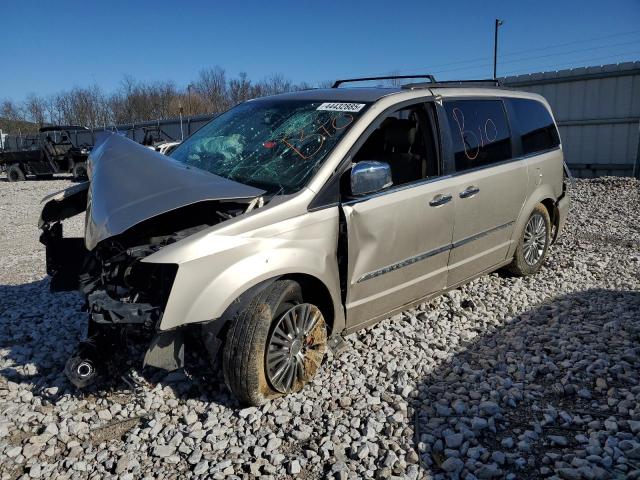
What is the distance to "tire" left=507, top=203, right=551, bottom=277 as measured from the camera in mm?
5215

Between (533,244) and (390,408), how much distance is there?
3131mm

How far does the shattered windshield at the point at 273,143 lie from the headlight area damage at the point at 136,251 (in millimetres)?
344

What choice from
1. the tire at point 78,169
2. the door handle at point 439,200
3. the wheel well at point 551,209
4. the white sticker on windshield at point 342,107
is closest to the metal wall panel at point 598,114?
the wheel well at point 551,209

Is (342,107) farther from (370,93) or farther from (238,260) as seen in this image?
(238,260)

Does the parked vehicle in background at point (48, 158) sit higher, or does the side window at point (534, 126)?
the side window at point (534, 126)

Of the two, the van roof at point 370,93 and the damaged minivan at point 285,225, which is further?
the van roof at point 370,93

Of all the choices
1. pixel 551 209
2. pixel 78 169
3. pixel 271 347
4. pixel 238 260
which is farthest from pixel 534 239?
pixel 78 169

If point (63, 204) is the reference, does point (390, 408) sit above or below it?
below

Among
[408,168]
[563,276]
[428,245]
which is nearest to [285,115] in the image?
[408,168]

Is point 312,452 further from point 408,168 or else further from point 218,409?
point 408,168

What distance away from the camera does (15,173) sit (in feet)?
72.9

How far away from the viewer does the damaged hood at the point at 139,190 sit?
2830mm

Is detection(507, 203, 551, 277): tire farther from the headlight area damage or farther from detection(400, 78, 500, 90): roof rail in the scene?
the headlight area damage

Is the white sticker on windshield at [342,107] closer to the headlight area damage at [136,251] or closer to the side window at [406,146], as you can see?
the side window at [406,146]
